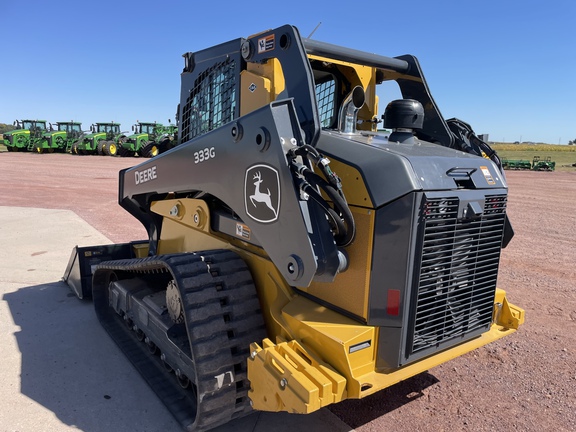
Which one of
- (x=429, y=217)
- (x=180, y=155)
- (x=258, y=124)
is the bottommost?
(x=429, y=217)

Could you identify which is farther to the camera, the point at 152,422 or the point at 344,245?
the point at 152,422

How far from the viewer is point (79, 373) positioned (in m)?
3.54

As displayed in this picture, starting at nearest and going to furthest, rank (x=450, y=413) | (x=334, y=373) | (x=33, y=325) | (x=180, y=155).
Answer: (x=334, y=373) → (x=450, y=413) → (x=180, y=155) → (x=33, y=325)

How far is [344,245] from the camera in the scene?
2348mm

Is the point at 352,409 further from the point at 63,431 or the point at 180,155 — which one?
the point at 180,155

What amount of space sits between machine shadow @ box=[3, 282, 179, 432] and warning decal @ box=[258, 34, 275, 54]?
2548 mm

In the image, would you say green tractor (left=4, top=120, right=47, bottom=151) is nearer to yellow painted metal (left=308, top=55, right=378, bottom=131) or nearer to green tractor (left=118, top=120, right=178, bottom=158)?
green tractor (left=118, top=120, right=178, bottom=158)

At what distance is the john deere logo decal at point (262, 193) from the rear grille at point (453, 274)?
797 mm

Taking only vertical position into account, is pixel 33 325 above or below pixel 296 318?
below

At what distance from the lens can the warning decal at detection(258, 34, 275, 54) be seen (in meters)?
2.80

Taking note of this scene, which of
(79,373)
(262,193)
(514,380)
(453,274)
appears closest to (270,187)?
(262,193)

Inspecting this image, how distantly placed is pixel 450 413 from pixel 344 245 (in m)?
1.66

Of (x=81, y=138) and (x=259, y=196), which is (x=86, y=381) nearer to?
(x=259, y=196)

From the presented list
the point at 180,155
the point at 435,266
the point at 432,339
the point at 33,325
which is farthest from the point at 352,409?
the point at 33,325
